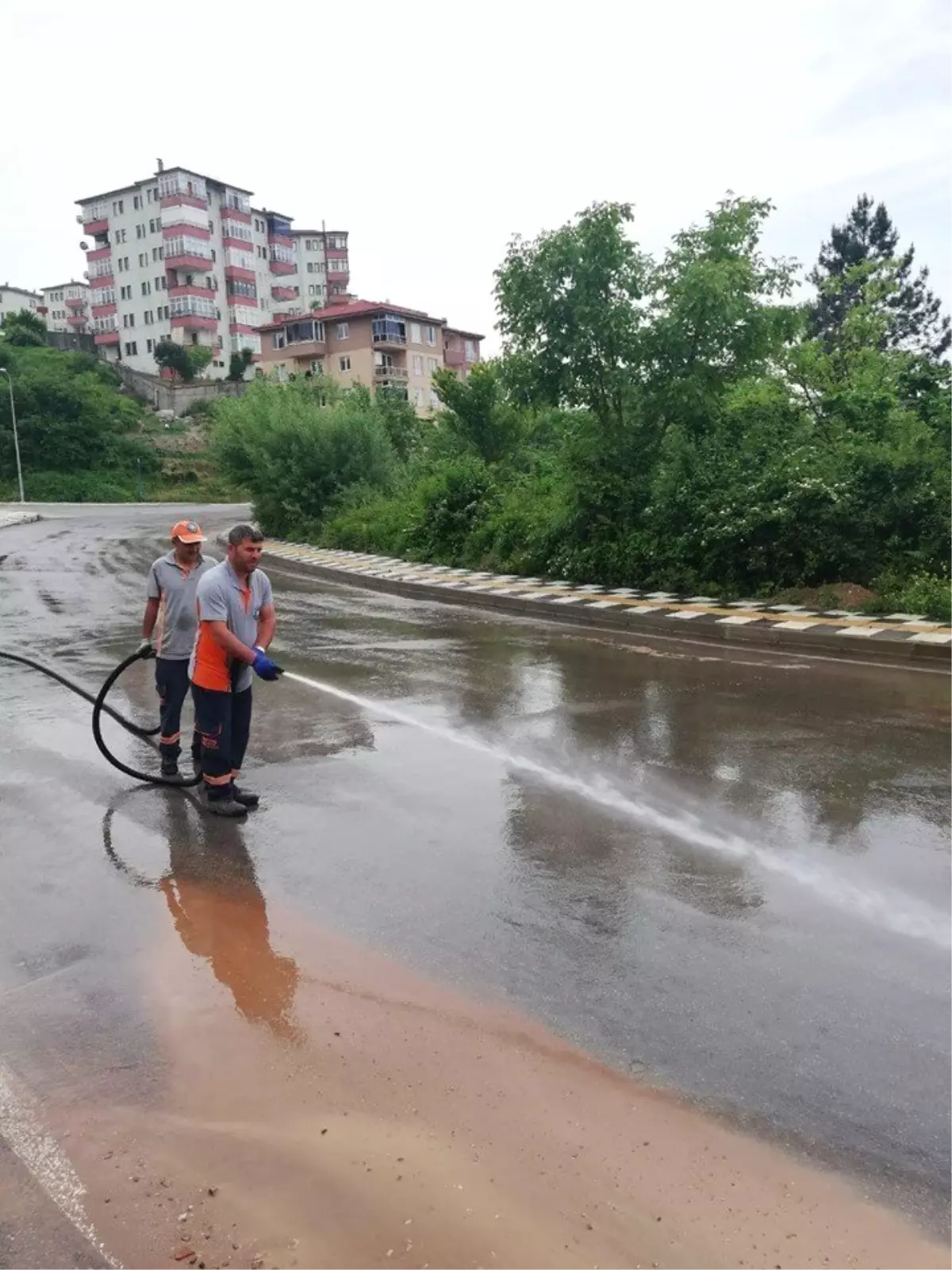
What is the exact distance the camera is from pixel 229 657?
5.47 m

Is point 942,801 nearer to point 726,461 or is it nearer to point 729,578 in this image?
point 729,578

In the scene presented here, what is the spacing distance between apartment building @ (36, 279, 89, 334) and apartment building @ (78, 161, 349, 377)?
853 inches

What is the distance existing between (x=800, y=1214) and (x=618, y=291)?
1494 centimetres

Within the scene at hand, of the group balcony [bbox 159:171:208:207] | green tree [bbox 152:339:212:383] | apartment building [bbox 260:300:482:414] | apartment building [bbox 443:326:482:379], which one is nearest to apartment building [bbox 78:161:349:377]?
balcony [bbox 159:171:208:207]

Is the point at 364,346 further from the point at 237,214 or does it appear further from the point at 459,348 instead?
A: the point at 237,214

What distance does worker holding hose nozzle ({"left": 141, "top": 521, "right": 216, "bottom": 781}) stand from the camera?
20.3ft

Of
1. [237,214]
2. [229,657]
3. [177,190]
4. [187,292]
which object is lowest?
[229,657]

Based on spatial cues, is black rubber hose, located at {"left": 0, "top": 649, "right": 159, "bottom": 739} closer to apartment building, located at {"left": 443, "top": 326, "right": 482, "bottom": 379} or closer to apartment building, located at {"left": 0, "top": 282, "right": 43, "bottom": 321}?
apartment building, located at {"left": 443, "top": 326, "right": 482, "bottom": 379}

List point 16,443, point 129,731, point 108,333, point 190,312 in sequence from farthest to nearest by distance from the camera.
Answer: point 108,333
point 190,312
point 16,443
point 129,731

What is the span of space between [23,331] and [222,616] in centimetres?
8382

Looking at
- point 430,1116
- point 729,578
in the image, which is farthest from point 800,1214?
point 729,578

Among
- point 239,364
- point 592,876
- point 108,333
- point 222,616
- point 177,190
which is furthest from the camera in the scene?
point 108,333

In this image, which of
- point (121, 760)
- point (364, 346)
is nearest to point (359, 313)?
point (364, 346)

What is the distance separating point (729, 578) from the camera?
1379cm
